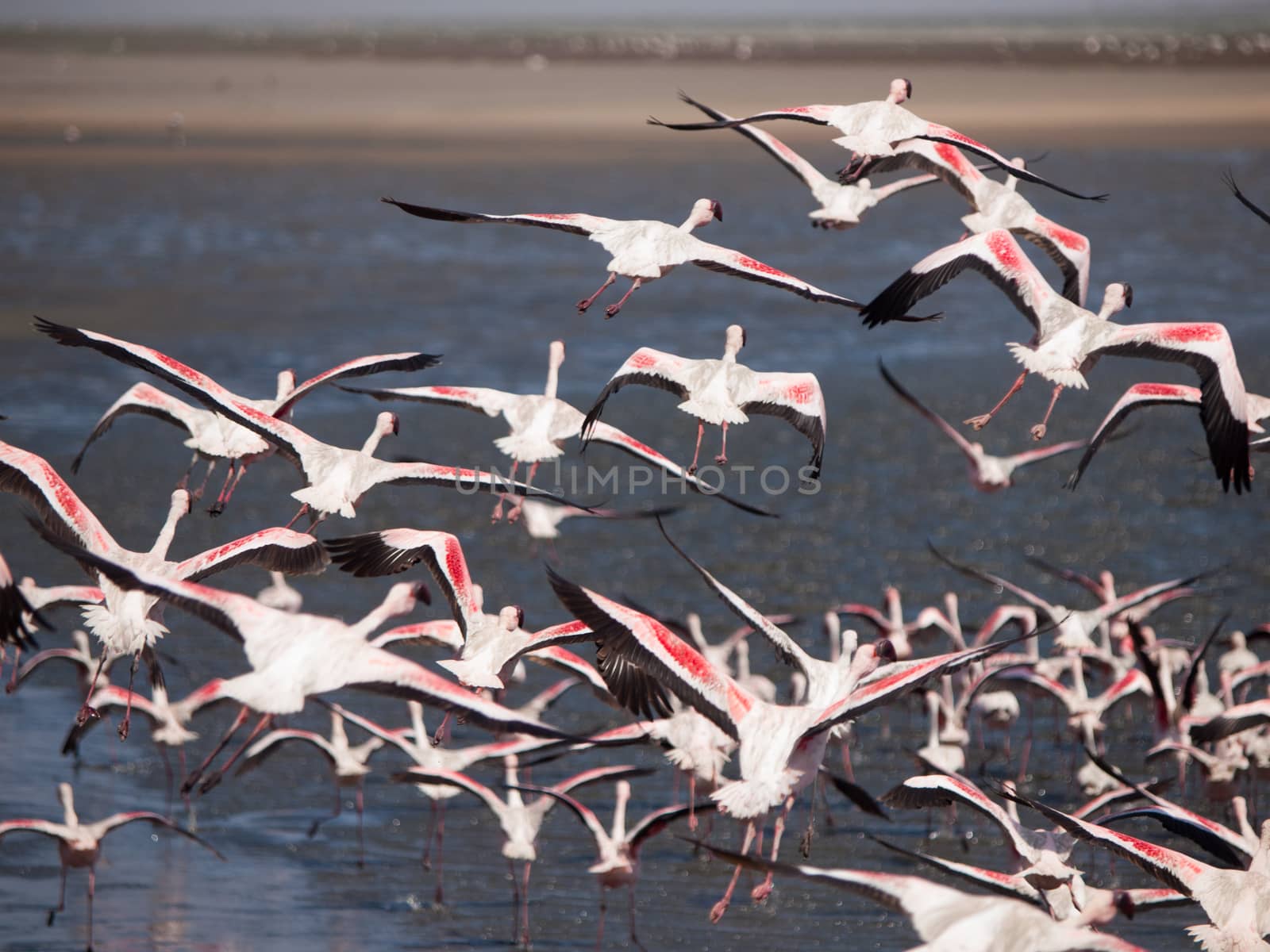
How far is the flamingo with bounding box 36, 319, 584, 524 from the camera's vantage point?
30.8ft

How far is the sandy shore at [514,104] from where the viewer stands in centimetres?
4766

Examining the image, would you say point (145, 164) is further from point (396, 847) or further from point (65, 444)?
point (396, 847)

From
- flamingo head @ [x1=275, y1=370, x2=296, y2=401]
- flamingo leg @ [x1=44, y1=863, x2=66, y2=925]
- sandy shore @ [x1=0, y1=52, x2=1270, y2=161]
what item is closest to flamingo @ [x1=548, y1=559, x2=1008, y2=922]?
flamingo head @ [x1=275, y1=370, x2=296, y2=401]

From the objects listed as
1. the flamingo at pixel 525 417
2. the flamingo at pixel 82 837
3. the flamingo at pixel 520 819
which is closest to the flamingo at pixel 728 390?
the flamingo at pixel 525 417

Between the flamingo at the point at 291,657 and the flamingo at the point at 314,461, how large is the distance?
4.43 feet

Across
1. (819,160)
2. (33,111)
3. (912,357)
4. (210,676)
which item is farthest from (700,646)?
(33,111)

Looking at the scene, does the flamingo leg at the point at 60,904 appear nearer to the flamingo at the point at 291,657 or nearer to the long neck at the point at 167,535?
the long neck at the point at 167,535

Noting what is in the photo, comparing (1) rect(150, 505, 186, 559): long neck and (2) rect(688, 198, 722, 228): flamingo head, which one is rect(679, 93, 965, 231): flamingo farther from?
(1) rect(150, 505, 186, 559): long neck

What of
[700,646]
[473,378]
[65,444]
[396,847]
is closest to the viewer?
[396,847]

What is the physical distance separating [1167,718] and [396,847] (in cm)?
516

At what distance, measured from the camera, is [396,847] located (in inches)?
481

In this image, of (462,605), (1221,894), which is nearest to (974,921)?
(1221,894)

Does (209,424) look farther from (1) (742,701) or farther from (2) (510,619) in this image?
(1) (742,701)

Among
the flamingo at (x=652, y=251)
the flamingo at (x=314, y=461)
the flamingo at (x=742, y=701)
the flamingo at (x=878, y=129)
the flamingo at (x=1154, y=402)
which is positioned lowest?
the flamingo at (x=742, y=701)
